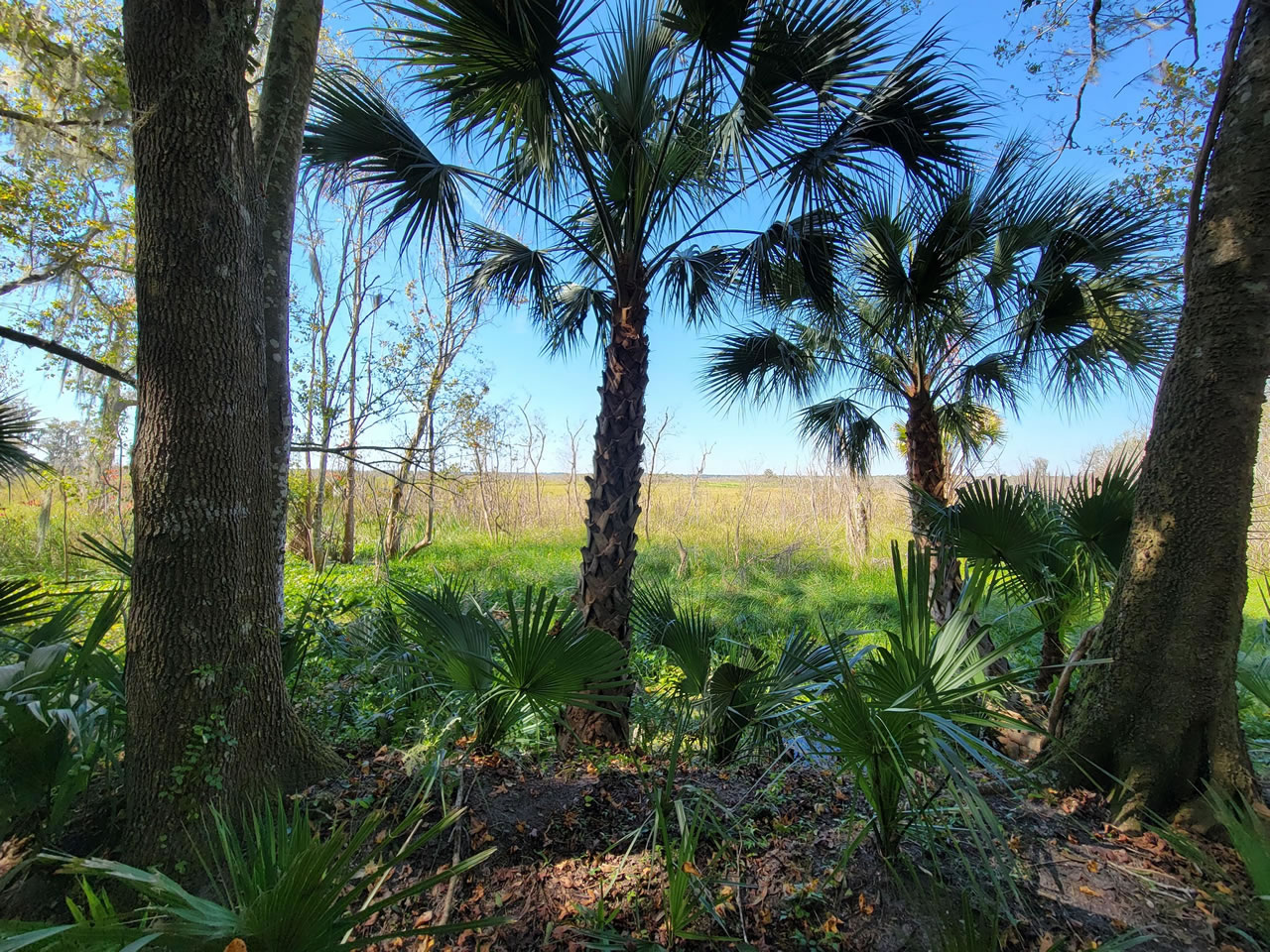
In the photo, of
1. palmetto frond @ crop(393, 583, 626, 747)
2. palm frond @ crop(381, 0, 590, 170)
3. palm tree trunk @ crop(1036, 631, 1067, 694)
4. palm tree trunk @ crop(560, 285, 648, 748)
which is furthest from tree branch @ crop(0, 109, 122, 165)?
palm tree trunk @ crop(1036, 631, 1067, 694)

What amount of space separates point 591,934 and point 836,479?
36.3ft

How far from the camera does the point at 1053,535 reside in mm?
3023

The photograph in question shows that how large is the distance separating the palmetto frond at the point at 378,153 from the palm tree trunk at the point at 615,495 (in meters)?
1.33

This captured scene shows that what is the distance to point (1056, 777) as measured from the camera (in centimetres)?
223

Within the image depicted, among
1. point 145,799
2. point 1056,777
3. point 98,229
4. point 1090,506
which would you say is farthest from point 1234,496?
point 98,229

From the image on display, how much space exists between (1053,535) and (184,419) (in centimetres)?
402

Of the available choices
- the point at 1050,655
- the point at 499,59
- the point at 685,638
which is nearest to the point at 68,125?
the point at 499,59

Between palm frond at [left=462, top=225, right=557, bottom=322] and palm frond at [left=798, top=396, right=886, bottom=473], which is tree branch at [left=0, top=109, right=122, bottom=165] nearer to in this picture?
palm frond at [left=462, top=225, right=557, bottom=322]

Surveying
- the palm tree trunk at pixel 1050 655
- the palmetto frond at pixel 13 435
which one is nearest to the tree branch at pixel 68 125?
the palmetto frond at pixel 13 435

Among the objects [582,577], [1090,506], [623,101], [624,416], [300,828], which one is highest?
[623,101]

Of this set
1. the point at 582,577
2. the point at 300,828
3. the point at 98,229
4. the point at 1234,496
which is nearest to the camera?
the point at 300,828

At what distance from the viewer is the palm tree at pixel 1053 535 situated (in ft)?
9.54

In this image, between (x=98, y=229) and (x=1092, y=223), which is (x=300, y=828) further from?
(x=98, y=229)

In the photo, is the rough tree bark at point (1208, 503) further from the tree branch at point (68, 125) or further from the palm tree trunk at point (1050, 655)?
the tree branch at point (68, 125)
